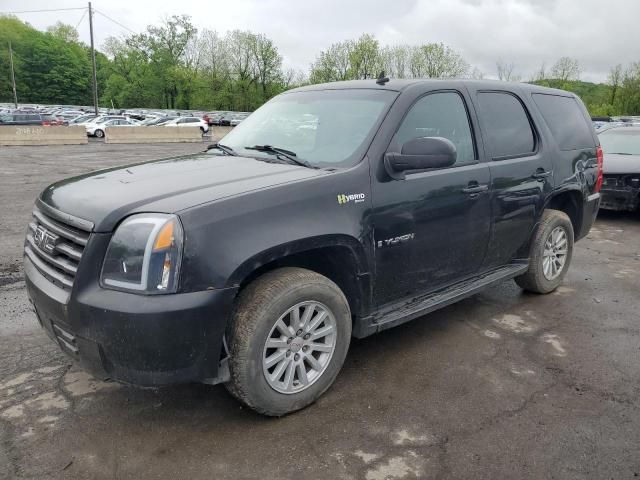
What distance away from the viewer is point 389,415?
302 centimetres

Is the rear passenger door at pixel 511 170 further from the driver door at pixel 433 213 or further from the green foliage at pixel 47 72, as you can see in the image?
the green foliage at pixel 47 72

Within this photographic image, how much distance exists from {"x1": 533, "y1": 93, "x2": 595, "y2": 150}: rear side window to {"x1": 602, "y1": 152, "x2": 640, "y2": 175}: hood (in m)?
3.58

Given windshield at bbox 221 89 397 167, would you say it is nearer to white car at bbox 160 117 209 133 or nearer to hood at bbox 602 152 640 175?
hood at bbox 602 152 640 175

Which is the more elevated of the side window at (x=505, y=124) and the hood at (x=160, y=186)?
the side window at (x=505, y=124)

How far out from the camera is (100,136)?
34.6 m

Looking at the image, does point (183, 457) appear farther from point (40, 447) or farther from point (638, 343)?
point (638, 343)

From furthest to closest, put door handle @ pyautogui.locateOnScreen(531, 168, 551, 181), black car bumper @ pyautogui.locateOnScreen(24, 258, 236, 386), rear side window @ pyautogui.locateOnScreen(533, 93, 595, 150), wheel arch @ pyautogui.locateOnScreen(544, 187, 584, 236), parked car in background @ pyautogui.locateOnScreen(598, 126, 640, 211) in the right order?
parked car in background @ pyautogui.locateOnScreen(598, 126, 640, 211)
wheel arch @ pyautogui.locateOnScreen(544, 187, 584, 236)
rear side window @ pyautogui.locateOnScreen(533, 93, 595, 150)
door handle @ pyautogui.locateOnScreen(531, 168, 551, 181)
black car bumper @ pyautogui.locateOnScreen(24, 258, 236, 386)

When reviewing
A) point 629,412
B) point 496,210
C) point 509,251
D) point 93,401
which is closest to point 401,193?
point 496,210

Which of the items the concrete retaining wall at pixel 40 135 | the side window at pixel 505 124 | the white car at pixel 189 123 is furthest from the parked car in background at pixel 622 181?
the white car at pixel 189 123

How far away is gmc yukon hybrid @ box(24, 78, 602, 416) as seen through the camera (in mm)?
2516

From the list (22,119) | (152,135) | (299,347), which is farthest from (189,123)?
(299,347)

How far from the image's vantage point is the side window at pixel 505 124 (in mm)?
4125

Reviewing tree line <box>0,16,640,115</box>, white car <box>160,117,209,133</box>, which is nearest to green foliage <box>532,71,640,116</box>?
tree line <box>0,16,640,115</box>

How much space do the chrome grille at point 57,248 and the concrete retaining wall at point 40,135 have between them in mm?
25515
